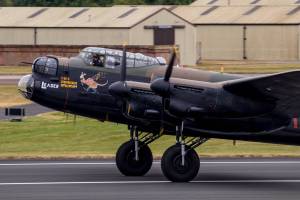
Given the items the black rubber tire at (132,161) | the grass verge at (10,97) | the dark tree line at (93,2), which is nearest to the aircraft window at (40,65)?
the black rubber tire at (132,161)

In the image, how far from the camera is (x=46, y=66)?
75.3 ft

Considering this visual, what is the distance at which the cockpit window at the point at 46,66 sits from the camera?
22859 mm

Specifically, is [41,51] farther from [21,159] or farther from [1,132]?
[21,159]

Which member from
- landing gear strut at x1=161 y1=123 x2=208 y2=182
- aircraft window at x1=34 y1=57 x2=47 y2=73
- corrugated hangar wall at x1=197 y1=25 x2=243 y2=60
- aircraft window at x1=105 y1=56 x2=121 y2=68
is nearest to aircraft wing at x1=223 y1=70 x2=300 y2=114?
landing gear strut at x1=161 y1=123 x2=208 y2=182

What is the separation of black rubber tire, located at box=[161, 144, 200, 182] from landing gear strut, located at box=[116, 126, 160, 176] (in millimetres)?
1529

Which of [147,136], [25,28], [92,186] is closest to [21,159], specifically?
[147,136]

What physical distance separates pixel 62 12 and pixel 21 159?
6181 cm

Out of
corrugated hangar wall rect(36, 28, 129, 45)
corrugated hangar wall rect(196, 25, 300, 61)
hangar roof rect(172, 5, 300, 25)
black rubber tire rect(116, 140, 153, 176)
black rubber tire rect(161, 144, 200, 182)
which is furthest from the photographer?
hangar roof rect(172, 5, 300, 25)

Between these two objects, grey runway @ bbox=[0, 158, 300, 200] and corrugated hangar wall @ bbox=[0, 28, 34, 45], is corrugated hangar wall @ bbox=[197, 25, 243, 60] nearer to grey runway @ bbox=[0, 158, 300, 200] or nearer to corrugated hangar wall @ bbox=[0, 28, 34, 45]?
corrugated hangar wall @ bbox=[0, 28, 34, 45]

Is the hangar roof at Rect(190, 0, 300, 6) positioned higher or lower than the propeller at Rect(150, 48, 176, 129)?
higher

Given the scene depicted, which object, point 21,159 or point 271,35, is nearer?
point 21,159

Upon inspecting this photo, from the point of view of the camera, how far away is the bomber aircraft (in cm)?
2141

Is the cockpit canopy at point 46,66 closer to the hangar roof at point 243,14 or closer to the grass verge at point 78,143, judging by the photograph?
the grass verge at point 78,143

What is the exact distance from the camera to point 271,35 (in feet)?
285
